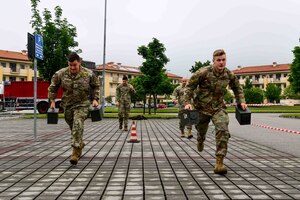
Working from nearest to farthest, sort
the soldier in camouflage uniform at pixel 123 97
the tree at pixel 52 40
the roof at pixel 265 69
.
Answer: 1. the soldier in camouflage uniform at pixel 123 97
2. the tree at pixel 52 40
3. the roof at pixel 265 69

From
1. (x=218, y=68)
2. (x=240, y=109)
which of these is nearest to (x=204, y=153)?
(x=240, y=109)

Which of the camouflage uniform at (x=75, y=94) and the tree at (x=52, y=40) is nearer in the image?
the camouflage uniform at (x=75, y=94)

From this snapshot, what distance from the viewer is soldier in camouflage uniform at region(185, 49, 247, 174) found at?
5.27m

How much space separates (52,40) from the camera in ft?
78.5

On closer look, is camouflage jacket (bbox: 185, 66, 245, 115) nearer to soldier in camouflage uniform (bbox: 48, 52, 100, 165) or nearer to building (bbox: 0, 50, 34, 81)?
soldier in camouflage uniform (bbox: 48, 52, 100, 165)

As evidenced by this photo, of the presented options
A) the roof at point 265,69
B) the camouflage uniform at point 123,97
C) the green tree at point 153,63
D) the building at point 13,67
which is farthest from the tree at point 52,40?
the roof at point 265,69

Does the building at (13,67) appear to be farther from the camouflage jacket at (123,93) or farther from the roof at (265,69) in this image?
the roof at (265,69)

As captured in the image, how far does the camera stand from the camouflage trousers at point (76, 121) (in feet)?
19.4

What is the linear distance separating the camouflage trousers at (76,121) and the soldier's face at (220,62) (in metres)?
2.64

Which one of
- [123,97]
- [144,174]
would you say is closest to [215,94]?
[144,174]

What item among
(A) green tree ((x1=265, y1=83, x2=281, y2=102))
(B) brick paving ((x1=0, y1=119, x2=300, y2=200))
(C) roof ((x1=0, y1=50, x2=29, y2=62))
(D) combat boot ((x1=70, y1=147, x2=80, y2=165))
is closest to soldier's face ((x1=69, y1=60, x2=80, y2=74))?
(D) combat boot ((x1=70, y1=147, x2=80, y2=165))

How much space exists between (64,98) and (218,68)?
3.00m

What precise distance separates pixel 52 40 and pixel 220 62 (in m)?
20.8

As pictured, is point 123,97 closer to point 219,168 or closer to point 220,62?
point 220,62
